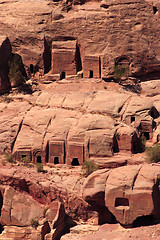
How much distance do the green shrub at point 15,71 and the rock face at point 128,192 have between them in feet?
71.0

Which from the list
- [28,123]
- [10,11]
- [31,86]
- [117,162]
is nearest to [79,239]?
[117,162]

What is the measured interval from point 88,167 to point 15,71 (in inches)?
694

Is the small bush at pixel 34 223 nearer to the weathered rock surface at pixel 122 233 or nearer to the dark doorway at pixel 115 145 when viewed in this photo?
the weathered rock surface at pixel 122 233

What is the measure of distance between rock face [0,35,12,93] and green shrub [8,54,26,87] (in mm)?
481

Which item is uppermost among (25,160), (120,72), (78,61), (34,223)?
(78,61)

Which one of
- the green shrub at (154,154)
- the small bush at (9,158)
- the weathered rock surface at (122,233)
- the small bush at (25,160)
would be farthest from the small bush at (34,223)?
the green shrub at (154,154)

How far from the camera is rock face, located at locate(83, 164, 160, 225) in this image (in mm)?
54781

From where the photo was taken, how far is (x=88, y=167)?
6238 centimetres

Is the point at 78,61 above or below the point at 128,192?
above

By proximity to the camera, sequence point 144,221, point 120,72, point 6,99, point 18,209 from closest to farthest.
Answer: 1. point 144,221
2. point 18,209
3. point 6,99
4. point 120,72

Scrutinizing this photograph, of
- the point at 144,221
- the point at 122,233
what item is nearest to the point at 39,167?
the point at 122,233

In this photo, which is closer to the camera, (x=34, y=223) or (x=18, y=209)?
(x=34, y=223)

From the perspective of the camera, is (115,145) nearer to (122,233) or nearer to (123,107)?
(123,107)

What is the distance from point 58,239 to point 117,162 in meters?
10.0
